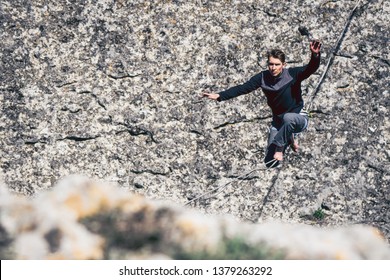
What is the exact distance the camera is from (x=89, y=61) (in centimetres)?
1030

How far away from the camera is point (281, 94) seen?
30.8 ft

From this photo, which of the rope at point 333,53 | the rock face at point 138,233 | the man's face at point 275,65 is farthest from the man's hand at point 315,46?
the rock face at point 138,233

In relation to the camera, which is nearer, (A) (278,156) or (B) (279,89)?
(B) (279,89)

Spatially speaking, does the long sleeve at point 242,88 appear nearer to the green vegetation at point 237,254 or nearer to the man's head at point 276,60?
the man's head at point 276,60

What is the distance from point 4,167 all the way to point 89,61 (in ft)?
5.95

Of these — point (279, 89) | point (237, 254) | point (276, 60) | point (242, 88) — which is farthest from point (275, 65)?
point (237, 254)

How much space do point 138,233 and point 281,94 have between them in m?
2.48

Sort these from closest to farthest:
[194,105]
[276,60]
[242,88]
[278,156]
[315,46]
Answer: [315,46] → [276,60] → [242,88] → [278,156] → [194,105]

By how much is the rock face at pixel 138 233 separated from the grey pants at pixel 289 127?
121 centimetres

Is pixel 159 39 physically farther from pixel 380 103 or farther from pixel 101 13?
pixel 380 103

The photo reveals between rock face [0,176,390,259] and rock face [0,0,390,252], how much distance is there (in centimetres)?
16

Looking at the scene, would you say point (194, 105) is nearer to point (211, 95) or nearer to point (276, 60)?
point (211, 95)

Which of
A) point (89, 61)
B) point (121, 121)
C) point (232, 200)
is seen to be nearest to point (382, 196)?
point (232, 200)

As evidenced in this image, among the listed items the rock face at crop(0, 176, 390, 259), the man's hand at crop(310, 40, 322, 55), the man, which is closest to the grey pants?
the man
